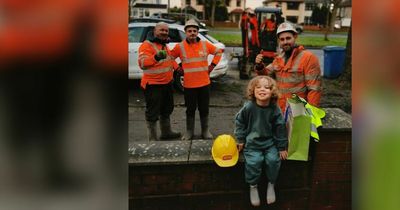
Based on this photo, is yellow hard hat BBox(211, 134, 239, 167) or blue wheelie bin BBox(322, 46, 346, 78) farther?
blue wheelie bin BBox(322, 46, 346, 78)

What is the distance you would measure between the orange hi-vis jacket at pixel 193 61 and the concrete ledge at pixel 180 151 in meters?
1.26

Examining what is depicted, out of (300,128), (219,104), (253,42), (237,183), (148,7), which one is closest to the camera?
(300,128)

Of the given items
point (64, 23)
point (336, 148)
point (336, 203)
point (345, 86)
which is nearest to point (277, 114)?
point (336, 148)

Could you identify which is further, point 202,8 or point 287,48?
point 202,8

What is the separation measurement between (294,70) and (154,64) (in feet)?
4.48

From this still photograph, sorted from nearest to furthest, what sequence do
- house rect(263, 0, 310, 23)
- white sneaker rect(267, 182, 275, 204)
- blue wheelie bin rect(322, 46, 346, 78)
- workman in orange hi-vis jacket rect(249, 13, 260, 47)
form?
white sneaker rect(267, 182, 275, 204) < blue wheelie bin rect(322, 46, 346, 78) < workman in orange hi-vis jacket rect(249, 13, 260, 47) < house rect(263, 0, 310, 23)

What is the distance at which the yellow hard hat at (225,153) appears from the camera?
2.44m

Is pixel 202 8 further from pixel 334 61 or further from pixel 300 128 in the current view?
pixel 300 128

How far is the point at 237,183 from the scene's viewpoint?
8.36 ft

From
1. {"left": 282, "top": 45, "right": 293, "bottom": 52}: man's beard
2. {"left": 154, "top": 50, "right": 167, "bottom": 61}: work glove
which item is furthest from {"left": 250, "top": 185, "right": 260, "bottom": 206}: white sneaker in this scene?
{"left": 154, "top": 50, "right": 167, "bottom": 61}: work glove

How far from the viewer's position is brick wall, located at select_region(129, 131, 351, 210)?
2.48 meters

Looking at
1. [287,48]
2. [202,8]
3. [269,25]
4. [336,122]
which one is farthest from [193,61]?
[202,8]

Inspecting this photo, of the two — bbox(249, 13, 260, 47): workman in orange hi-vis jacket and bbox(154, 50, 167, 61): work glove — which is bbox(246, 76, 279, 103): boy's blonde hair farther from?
bbox(249, 13, 260, 47): workman in orange hi-vis jacket

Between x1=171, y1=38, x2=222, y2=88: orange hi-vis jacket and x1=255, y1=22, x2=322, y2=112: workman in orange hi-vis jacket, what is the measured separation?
0.96 m
